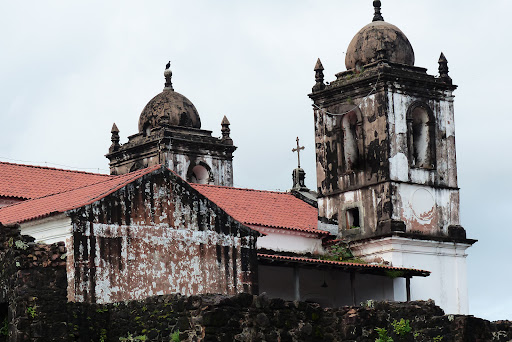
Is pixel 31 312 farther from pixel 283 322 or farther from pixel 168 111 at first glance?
pixel 168 111

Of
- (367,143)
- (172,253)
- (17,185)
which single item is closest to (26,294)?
(172,253)

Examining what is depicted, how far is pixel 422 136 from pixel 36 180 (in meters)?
10.5

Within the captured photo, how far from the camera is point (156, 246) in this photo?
23484 mm

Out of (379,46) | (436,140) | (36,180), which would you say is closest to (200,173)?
(379,46)

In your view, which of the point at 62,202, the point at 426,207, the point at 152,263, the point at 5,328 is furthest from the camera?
the point at 426,207

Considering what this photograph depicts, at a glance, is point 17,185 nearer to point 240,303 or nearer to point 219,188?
point 219,188

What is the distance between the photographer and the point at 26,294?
1864cm

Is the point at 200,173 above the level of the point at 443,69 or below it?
below

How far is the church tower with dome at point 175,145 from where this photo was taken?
4109 centimetres

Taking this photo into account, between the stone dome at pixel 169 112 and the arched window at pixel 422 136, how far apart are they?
890 centimetres

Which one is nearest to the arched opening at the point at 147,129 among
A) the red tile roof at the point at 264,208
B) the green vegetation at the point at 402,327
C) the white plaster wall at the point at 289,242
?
the red tile roof at the point at 264,208

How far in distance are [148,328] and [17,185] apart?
1372 centimetres

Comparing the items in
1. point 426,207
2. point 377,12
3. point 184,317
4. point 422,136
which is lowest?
point 184,317

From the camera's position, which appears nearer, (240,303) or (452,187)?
(240,303)
